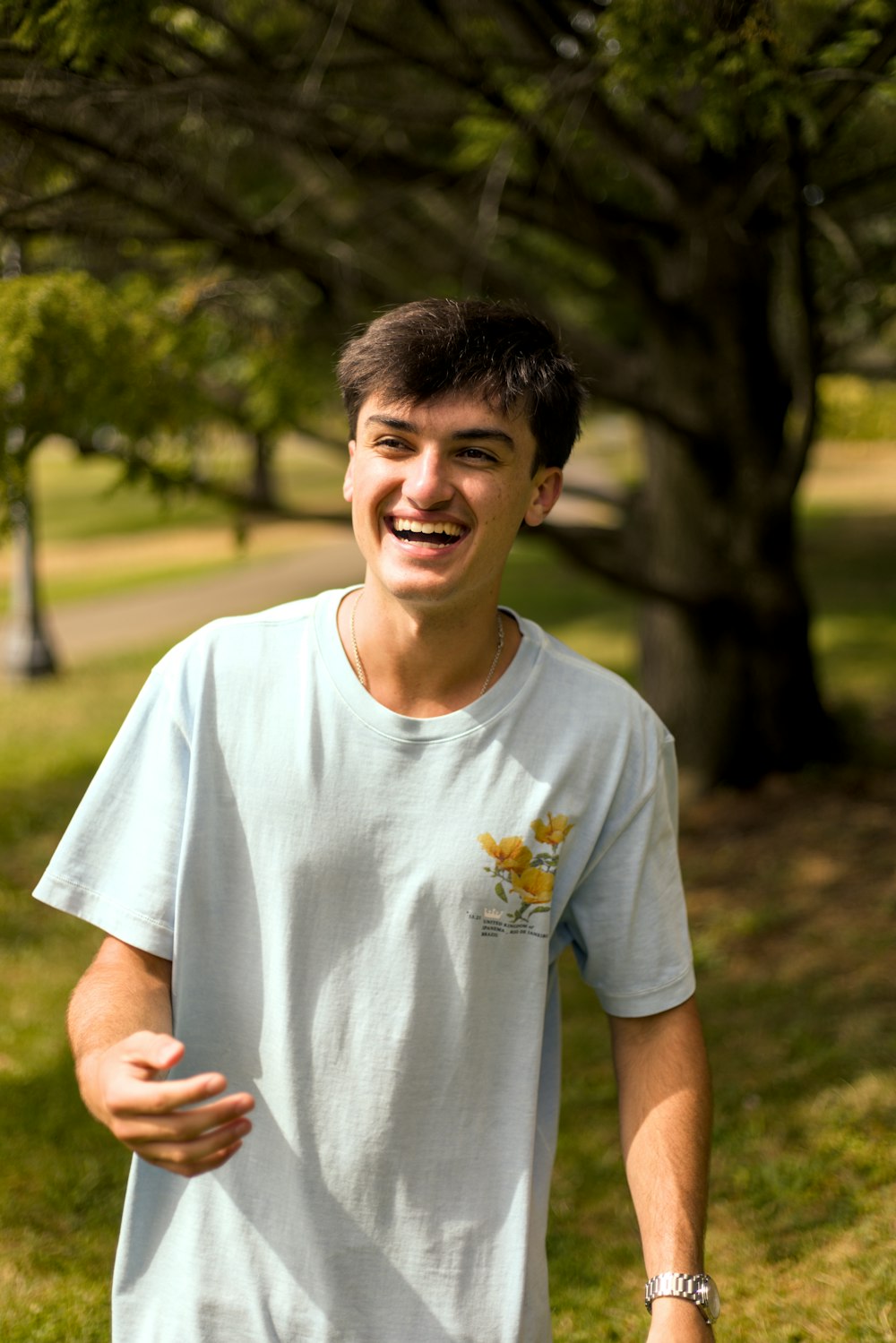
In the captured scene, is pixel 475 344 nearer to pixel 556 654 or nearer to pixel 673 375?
pixel 556 654

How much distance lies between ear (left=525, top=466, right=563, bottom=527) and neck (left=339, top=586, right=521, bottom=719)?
20 cm

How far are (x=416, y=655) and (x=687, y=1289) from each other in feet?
3.15

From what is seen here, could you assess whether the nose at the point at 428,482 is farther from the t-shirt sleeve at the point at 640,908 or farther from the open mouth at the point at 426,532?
the t-shirt sleeve at the point at 640,908

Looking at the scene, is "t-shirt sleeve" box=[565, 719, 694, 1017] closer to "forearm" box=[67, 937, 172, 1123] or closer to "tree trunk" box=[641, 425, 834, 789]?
"forearm" box=[67, 937, 172, 1123]

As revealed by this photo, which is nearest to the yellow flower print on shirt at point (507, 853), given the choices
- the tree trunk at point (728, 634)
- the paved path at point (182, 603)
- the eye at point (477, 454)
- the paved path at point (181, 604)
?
the eye at point (477, 454)

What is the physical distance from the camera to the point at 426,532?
79.4 inches

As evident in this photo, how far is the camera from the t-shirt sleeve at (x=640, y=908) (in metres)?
2.04

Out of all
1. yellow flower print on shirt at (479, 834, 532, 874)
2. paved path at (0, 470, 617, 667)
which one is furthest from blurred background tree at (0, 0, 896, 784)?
paved path at (0, 470, 617, 667)

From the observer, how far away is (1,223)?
→ 172 inches

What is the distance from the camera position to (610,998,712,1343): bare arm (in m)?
1.92

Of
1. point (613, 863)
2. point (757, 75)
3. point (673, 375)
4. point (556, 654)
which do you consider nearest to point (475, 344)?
point (556, 654)

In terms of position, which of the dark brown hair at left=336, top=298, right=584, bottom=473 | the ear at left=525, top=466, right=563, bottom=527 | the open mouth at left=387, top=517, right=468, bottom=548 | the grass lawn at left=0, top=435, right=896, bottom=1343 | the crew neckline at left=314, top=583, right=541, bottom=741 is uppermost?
the dark brown hair at left=336, top=298, right=584, bottom=473

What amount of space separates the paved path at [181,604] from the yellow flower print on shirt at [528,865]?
12.9 m

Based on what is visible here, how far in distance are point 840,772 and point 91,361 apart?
15.6ft
